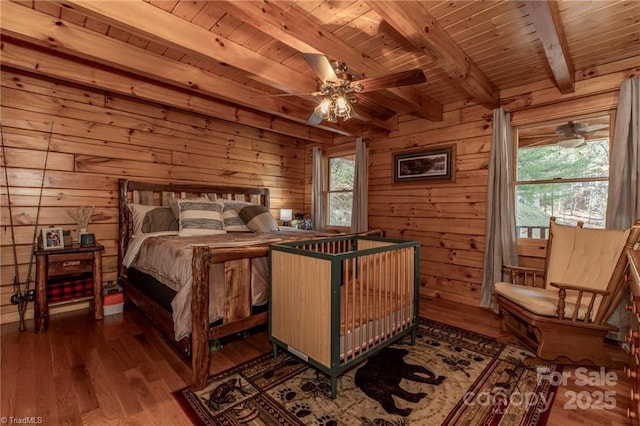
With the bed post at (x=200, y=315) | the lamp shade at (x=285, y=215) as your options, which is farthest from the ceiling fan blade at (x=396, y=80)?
the lamp shade at (x=285, y=215)

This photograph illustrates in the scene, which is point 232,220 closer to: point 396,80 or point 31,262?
point 31,262

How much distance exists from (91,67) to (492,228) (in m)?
4.22

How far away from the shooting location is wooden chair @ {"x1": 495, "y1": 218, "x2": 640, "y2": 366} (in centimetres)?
198

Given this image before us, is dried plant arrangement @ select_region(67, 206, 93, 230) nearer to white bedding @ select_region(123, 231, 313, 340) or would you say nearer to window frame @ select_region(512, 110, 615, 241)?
white bedding @ select_region(123, 231, 313, 340)

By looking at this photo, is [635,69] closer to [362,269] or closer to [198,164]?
[362,269]

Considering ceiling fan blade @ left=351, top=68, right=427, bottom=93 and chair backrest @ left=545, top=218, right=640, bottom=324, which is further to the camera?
chair backrest @ left=545, top=218, right=640, bottom=324

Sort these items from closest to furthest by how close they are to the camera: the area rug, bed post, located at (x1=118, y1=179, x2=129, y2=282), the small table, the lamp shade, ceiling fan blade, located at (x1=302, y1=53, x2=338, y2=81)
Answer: the area rug, ceiling fan blade, located at (x1=302, y1=53, x2=338, y2=81), the small table, bed post, located at (x1=118, y1=179, x2=129, y2=282), the lamp shade

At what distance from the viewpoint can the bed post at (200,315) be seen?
1759 mm

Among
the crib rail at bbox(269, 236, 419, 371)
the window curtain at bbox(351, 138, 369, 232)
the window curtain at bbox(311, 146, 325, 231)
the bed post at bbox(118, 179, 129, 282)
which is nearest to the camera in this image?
the crib rail at bbox(269, 236, 419, 371)

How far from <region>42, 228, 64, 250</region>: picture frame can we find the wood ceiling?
1.38 meters

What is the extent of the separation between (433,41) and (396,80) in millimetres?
440

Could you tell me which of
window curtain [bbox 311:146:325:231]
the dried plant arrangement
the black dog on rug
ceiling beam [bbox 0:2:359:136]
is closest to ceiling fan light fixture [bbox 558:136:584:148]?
the black dog on rug

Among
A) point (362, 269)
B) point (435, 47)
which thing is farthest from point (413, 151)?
point (362, 269)

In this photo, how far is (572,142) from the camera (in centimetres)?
286
